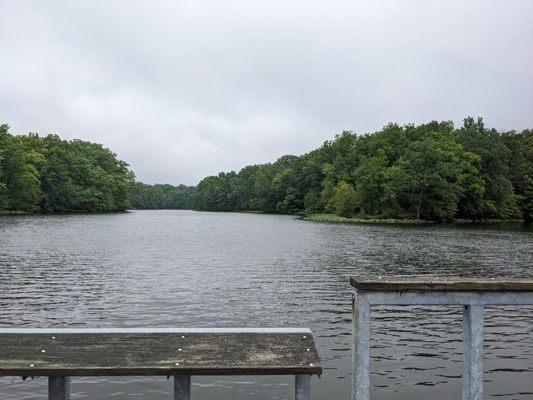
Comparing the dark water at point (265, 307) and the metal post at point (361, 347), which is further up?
the metal post at point (361, 347)

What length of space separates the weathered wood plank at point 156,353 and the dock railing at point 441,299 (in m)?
0.48

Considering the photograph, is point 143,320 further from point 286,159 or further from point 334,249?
point 286,159

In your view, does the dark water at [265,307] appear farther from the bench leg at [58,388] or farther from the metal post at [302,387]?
the metal post at [302,387]

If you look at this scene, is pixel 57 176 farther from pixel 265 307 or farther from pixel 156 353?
pixel 156 353

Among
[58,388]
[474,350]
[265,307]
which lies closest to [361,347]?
[474,350]

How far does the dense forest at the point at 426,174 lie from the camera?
86.5 meters

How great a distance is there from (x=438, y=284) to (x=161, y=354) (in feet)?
7.51

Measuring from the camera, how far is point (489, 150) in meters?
99.8

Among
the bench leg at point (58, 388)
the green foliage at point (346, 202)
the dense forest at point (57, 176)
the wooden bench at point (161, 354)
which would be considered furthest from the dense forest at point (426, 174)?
the bench leg at point (58, 388)

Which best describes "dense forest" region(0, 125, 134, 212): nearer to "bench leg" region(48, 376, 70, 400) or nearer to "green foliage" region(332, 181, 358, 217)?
"green foliage" region(332, 181, 358, 217)

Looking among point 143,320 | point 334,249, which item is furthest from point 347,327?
point 334,249

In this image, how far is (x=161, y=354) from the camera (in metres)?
3.58

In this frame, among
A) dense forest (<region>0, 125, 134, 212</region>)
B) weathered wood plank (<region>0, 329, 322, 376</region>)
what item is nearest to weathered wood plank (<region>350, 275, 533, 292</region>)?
weathered wood plank (<region>0, 329, 322, 376</region>)

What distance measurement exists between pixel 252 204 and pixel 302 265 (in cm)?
14661
